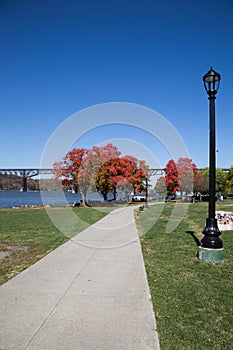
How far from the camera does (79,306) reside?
13.0 ft

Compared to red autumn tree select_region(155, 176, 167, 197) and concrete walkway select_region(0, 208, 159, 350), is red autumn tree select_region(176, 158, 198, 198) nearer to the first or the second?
red autumn tree select_region(155, 176, 167, 197)

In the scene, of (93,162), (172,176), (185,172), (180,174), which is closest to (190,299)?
(93,162)

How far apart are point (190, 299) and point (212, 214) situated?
106 inches

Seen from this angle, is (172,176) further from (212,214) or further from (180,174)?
(212,214)

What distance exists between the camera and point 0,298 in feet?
13.9

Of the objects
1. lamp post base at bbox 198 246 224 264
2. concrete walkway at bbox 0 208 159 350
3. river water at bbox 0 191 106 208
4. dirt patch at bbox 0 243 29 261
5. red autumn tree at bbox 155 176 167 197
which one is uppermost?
red autumn tree at bbox 155 176 167 197

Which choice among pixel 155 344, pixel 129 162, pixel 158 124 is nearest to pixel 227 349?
pixel 155 344

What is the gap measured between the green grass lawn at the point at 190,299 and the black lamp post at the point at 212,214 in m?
0.26

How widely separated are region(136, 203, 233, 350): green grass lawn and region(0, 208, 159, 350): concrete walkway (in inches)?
7.7

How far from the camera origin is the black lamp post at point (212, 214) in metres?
6.29

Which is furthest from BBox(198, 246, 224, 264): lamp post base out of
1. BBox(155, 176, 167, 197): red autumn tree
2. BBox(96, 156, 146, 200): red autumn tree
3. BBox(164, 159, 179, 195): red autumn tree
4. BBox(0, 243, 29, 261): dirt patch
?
BBox(155, 176, 167, 197): red autumn tree

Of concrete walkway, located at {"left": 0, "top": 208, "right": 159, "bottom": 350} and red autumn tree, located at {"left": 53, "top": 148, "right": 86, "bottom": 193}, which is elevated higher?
red autumn tree, located at {"left": 53, "top": 148, "right": 86, "bottom": 193}

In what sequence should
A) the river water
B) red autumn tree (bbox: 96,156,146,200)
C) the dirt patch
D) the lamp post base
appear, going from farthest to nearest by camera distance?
the river water
red autumn tree (bbox: 96,156,146,200)
the dirt patch
the lamp post base

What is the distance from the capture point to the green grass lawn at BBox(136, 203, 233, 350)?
3188mm
